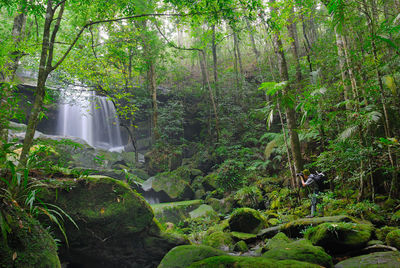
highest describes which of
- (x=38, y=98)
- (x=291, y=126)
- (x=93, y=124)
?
(x=93, y=124)

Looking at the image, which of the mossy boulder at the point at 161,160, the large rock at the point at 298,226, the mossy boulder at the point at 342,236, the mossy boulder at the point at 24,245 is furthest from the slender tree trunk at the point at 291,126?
the mossy boulder at the point at 161,160

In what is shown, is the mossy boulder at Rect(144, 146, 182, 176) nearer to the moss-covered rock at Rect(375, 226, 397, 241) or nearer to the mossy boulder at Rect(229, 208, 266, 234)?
the mossy boulder at Rect(229, 208, 266, 234)

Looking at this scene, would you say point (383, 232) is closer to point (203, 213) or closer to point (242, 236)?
point (242, 236)

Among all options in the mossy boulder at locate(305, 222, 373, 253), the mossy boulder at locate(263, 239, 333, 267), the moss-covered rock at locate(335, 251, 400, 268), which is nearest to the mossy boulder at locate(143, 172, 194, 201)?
the mossy boulder at locate(305, 222, 373, 253)

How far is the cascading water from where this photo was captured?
18812mm

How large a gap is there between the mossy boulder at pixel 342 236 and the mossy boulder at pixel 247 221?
209 centimetres

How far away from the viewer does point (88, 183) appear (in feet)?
14.3

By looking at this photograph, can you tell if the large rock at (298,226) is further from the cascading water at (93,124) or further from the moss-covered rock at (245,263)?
the cascading water at (93,124)

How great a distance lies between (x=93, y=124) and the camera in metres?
19.8

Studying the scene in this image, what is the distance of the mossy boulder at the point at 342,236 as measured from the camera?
3.55 meters

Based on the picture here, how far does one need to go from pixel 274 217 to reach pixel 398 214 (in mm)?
3268

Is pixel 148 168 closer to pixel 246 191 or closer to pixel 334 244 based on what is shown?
pixel 246 191

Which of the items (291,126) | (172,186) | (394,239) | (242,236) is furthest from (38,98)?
(172,186)

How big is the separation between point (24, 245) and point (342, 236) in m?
4.34
